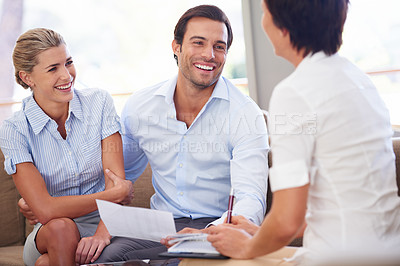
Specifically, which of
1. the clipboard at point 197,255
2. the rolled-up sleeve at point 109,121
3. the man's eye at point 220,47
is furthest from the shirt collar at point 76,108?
the clipboard at point 197,255

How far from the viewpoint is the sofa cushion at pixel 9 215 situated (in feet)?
7.82

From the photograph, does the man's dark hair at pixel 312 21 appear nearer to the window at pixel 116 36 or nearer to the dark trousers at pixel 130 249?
the dark trousers at pixel 130 249

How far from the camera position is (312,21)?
3.83 feet

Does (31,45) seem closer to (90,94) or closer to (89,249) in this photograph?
(90,94)

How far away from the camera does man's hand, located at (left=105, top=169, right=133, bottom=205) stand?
2010 millimetres

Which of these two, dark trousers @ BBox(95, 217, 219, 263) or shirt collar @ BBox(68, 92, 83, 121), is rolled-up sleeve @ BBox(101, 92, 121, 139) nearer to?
shirt collar @ BBox(68, 92, 83, 121)

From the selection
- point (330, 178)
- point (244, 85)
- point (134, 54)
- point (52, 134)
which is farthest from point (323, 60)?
point (134, 54)

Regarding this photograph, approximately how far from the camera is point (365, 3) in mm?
4254

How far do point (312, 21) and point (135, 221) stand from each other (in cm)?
85

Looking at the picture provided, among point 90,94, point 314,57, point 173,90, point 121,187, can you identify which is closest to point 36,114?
point 90,94

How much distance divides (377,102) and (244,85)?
3334 millimetres

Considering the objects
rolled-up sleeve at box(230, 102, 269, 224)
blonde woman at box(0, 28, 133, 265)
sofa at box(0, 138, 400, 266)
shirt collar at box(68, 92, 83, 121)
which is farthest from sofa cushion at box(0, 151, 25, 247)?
rolled-up sleeve at box(230, 102, 269, 224)

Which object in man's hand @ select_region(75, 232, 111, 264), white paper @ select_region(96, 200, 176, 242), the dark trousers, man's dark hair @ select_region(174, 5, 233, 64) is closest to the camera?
white paper @ select_region(96, 200, 176, 242)

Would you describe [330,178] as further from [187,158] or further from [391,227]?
[187,158]
